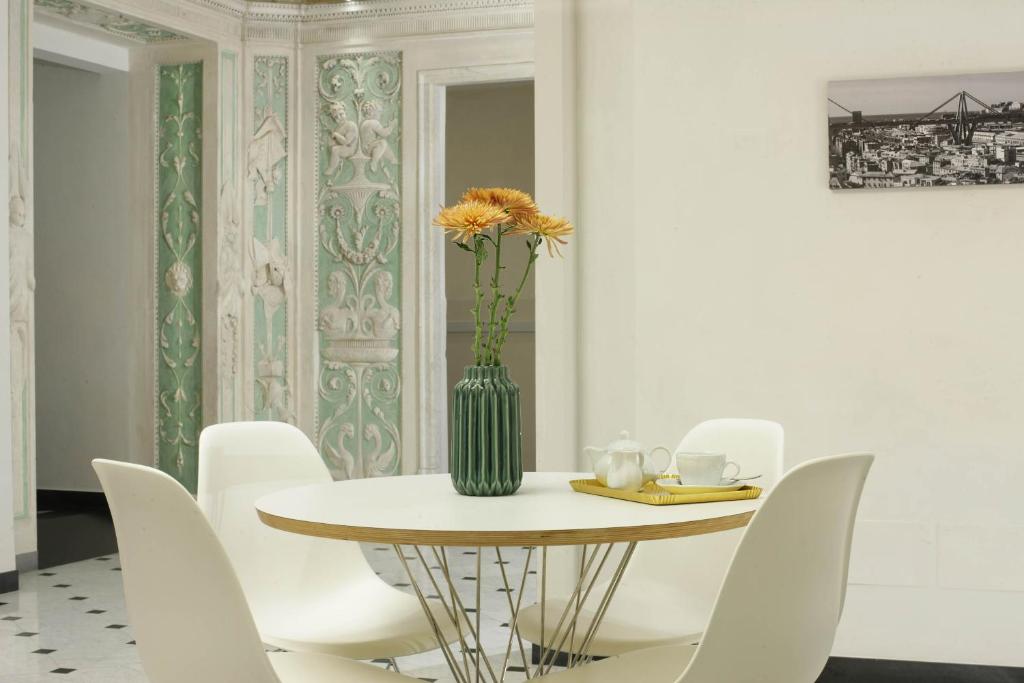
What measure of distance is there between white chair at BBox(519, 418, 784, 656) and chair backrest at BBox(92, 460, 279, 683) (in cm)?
91

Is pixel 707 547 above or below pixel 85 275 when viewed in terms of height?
below

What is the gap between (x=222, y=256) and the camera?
6695 mm

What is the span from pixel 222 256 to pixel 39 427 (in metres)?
1.98

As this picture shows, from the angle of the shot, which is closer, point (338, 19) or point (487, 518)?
point (487, 518)

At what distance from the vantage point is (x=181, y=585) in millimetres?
1844

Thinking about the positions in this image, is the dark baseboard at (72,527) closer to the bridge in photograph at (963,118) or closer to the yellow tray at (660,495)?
the yellow tray at (660,495)

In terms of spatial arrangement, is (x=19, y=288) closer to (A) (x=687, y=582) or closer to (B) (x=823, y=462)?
(A) (x=687, y=582)

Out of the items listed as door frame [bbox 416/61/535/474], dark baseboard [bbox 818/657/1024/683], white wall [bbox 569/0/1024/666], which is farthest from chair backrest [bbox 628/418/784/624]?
door frame [bbox 416/61/535/474]

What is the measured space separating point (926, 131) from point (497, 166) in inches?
228

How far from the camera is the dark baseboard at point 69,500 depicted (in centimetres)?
735

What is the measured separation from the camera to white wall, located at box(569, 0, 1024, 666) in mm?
3645

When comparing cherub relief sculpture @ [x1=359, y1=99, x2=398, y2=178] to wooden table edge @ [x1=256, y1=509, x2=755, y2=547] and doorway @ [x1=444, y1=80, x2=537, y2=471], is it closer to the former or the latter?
doorway @ [x1=444, y1=80, x2=537, y2=471]

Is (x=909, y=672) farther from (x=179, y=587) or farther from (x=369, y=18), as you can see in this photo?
(x=369, y=18)

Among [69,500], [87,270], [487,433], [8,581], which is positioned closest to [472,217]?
[487,433]
